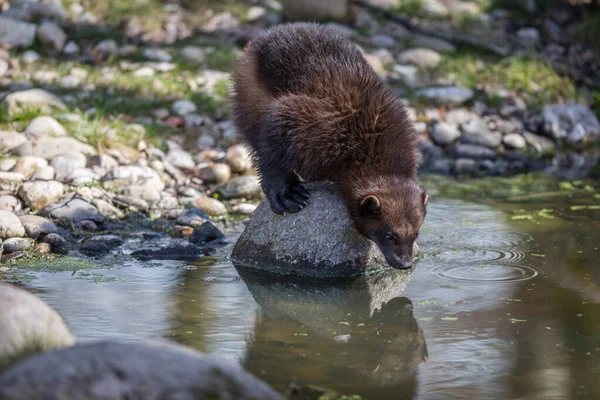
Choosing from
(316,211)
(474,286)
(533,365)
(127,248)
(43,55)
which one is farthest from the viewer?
(43,55)

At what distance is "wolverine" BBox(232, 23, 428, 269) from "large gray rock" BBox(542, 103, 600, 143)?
508cm

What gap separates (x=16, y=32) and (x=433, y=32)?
19.1ft

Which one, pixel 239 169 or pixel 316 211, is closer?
pixel 316 211

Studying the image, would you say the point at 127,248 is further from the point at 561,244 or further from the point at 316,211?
the point at 561,244

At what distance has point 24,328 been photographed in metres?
3.78

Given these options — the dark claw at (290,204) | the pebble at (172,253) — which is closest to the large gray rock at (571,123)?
the dark claw at (290,204)

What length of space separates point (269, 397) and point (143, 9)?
10439mm

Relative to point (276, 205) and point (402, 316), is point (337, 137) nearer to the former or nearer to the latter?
point (276, 205)

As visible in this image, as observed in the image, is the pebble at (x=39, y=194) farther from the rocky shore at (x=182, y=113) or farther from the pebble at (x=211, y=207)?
the pebble at (x=211, y=207)

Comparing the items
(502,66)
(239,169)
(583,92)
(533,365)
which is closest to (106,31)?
(239,169)

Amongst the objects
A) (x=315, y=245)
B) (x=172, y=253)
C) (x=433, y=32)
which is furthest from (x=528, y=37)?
(x=172, y=253)

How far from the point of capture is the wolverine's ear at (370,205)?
19.9 ft

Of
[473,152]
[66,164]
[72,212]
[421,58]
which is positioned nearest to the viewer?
[72,212]

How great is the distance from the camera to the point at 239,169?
31.2 ft
